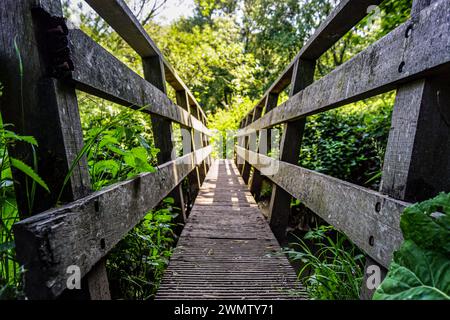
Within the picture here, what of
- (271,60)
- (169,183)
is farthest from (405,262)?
(271,60)

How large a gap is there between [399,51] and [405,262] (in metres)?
0.63

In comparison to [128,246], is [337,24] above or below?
above

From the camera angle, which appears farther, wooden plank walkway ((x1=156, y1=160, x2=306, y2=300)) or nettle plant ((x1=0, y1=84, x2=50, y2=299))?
wooden plank walkway ((x1=156, y1=160, x2=306, y2=300))

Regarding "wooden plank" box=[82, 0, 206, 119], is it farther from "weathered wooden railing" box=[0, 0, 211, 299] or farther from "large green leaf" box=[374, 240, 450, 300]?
"large green leaf" box=[374, 240, 450, 300]

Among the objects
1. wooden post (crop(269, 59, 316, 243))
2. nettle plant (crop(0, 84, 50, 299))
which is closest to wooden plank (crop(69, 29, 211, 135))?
nettle plant (crop(0, 84, 50, 299))

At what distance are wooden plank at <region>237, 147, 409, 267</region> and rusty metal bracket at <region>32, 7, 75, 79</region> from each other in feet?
3.35

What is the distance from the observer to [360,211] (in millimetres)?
1012

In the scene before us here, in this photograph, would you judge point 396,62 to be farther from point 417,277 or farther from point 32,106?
point 32,106

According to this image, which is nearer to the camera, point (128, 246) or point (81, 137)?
point (81, 137)

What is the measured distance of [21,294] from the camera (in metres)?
0.57

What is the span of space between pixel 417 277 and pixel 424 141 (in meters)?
0.37

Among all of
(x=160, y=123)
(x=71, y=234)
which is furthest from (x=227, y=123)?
(x=71, y=234)

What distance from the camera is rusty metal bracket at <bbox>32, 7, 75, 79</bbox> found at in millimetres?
752

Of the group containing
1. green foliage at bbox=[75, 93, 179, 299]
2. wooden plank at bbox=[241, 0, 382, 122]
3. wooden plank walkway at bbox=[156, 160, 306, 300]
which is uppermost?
wooden plank at bbox=[241, 0, 382, 122]
